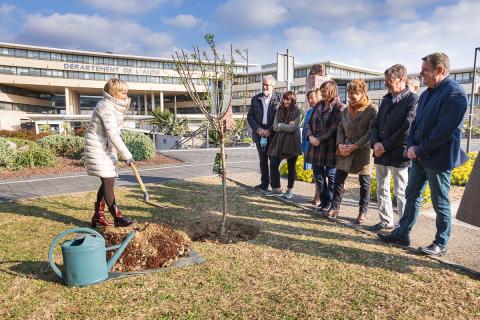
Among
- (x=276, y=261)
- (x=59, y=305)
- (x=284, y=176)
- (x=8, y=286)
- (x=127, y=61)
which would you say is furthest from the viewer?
(x=127, y=61)

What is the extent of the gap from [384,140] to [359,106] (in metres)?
0.64

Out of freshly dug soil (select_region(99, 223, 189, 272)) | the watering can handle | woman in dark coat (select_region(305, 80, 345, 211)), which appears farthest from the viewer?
woman in dark coat (select_region(305, 80, 345, 211))

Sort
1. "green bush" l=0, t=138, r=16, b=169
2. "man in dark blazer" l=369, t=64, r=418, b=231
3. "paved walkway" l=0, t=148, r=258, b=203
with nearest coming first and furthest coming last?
1. "man in dark blazer" l=369, t=64, r=418, b=231
2. "paved walkway" l=0, t=148, r=258, b=203
3. "green bush" l=0, t=138, r=16, b=169

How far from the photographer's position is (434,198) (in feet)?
11.3

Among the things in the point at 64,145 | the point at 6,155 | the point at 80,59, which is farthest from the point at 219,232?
the point at 80,59

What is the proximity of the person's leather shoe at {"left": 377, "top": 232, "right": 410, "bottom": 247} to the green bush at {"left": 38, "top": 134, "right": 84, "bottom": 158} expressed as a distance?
434 inches

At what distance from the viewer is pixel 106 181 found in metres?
4.28

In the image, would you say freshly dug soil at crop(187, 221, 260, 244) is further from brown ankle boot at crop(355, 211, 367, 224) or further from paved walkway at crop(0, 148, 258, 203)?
paved walkway at crop(0, 148, 258, 203)

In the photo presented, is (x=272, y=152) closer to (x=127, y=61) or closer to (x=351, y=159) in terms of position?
(x=351, y=159)

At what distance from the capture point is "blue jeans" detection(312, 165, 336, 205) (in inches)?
203

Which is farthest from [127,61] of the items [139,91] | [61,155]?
[61,155]

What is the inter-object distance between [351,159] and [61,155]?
11215 mm

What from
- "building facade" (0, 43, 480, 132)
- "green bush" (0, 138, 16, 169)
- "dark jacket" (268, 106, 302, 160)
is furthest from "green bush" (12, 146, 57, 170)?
"building facade" (0, 43, 480, 132)

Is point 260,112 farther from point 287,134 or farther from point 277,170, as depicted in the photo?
point 277,170
